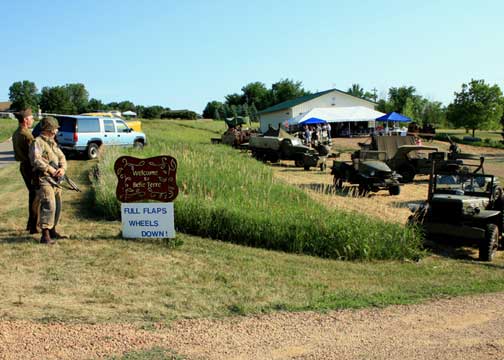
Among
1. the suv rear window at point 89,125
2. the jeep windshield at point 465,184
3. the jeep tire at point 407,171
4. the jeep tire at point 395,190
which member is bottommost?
the jeep tire at point 395,190

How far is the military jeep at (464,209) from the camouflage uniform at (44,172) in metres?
6.00

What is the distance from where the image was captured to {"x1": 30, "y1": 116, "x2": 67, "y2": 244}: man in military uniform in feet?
23.4

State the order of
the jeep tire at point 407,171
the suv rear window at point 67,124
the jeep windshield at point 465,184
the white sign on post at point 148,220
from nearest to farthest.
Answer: the white sign on post at point 148,220 → the jeep windshield at point 465,184 → the jeep tire at point 407,171 → the suv rear window at point 67,124

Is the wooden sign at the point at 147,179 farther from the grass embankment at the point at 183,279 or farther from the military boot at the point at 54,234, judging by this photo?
the military boot at the point at 54,234

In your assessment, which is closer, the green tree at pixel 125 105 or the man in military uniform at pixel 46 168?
the man in military uniform at pixel 46 168

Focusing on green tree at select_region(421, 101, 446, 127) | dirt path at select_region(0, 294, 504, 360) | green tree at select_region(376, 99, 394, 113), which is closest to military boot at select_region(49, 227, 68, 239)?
dirt path at select_region(0, 294, 504, 360)

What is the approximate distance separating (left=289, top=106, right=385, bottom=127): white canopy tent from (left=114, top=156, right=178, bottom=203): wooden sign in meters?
38.5

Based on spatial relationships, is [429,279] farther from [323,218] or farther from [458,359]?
[458,359]

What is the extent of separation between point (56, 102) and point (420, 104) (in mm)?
65354

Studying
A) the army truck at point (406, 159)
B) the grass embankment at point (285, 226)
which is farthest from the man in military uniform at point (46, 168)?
the army truck at point (406, 159)

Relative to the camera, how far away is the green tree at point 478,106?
172 feet

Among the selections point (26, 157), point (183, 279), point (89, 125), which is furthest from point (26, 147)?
point (89, 125)

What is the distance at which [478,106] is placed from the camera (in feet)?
171

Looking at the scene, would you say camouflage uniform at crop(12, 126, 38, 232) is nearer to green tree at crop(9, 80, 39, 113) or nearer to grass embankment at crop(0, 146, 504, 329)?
grass embankment at crop(0, 146, 504, 329)
